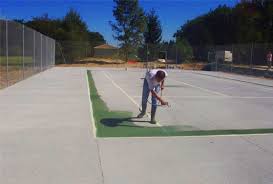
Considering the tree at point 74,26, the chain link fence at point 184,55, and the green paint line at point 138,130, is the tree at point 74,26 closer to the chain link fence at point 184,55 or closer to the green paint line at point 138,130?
the chain link fence at point 184,55

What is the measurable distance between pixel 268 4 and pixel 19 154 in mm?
56518

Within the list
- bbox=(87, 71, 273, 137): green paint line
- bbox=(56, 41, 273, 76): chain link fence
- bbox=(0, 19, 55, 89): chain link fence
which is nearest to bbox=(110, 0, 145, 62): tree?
bbox=(56, 41, 273, 76): chain link fence

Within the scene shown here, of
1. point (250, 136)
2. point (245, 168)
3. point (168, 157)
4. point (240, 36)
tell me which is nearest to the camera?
point (245, 168)

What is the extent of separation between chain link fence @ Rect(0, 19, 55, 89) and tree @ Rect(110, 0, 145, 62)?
29.2m

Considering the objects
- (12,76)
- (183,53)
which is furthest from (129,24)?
(12,76)

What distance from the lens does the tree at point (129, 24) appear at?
61812mm

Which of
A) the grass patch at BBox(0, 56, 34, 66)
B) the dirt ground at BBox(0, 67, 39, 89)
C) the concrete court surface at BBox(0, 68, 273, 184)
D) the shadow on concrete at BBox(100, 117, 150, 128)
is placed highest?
the grass patch at BBox(0, 56, 34, 66)

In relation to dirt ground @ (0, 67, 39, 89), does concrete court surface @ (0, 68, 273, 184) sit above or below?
below

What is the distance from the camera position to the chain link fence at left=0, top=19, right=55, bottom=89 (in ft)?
67.3

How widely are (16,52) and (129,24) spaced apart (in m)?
39.3

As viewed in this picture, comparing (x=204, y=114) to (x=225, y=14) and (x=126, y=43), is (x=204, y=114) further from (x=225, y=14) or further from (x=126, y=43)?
(x=225, y=14)

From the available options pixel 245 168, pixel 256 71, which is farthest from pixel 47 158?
pixel 256 71

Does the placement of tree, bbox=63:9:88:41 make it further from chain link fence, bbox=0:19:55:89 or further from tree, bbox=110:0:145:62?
chain link fence, bbox=0:19:55:89

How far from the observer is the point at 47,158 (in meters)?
7.79
